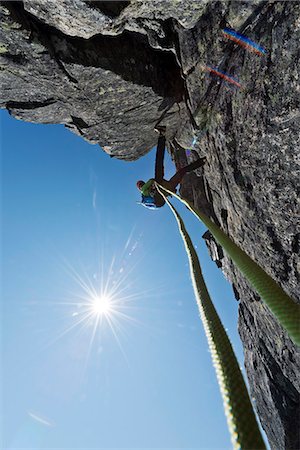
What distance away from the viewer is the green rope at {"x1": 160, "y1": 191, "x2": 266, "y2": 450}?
1374 mm

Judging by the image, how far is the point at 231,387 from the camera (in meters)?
1.58

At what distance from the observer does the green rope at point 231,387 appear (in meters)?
1.37

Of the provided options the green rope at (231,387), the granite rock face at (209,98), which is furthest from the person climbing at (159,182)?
the green rope at (231,387)

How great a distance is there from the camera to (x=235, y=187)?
21.0 feet

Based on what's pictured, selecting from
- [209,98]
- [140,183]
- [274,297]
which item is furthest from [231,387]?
[140,183]

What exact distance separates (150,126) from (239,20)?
5.02 meters

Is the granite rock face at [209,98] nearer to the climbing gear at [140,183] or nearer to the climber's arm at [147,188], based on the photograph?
the climbing gear at [140,183]

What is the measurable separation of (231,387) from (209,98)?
6078 millimetres

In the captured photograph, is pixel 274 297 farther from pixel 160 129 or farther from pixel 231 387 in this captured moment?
pixel 160 129

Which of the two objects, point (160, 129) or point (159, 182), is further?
point (160, 129)

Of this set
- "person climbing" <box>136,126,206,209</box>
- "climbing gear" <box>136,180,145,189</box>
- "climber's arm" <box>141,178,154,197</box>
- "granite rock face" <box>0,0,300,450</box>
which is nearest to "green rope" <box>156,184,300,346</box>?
"granite rock face" <box>0,0,300,450</box>

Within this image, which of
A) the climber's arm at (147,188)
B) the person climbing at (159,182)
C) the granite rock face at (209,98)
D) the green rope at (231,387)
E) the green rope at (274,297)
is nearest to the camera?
the green rope at (231,387)

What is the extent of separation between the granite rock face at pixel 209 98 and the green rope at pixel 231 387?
10.1 ft

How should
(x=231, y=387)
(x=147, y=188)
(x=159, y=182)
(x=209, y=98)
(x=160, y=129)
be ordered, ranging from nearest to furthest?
(x=231, y=387)
(x=209, y=98)
(x=147, y=188)
(x=159, y=182)
(x=160, y=129)
